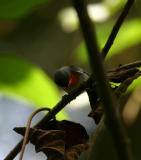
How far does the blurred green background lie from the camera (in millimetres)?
1240

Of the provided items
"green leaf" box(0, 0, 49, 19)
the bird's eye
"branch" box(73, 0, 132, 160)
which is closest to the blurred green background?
"green leaf" box(0, 0, 49, 19)

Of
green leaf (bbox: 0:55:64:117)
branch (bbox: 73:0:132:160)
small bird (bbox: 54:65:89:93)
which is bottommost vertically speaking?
branch (bbox: 73:0:132:160)

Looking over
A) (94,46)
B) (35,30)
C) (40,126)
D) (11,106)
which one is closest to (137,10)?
(40,126)

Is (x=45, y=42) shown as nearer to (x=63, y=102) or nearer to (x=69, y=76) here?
(x=69, y=76)

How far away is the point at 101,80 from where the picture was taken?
521 millimetres

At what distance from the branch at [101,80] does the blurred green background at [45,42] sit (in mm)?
391

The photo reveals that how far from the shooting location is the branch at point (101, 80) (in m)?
0.50

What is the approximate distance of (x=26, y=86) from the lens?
4.41 ft

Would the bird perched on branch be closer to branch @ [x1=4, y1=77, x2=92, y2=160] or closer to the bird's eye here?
branch @ [x1=4, y1=77, x2=92, y2=160]

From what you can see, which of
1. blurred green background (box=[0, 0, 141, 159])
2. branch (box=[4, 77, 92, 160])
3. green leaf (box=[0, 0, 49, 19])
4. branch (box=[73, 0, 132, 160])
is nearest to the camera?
branch (box=[73, 0, 132, 160])

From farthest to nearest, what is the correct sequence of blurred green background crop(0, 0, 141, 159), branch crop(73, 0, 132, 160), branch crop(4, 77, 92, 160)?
blurred green background crop(0, 0, 141, 159)
branch crop(4, 77, 92, 160)
branch crop(73, 0, 132, 160)

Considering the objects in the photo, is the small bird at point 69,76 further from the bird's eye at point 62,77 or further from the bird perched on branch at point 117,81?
the bird perched on branch at point 117,81

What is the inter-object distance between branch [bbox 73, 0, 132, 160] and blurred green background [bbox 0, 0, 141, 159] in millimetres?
391

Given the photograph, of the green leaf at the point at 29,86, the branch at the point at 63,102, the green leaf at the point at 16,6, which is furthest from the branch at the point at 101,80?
the green leaf at the point at 29,86
